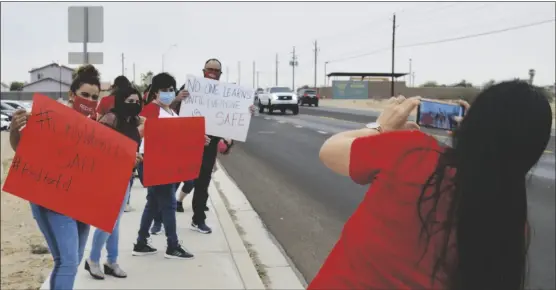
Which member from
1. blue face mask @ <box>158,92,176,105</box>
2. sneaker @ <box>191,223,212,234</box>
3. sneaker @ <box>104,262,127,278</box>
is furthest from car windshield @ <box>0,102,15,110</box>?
sneaker @ <box>104,262,127,278</box>

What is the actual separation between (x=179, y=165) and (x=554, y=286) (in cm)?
341

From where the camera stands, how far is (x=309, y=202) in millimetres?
8977

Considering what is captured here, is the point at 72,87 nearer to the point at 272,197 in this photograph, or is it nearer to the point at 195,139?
the point at 195,139

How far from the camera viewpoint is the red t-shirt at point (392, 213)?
154cm

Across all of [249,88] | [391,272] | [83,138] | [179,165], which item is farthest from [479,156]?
[249,88]

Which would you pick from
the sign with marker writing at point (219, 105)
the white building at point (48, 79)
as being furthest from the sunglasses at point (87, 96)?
the white building at point (48, 79)

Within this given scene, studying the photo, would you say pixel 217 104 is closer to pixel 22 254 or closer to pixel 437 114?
pixel 22 254

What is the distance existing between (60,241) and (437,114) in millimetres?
2435

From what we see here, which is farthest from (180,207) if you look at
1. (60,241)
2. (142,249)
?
(60,241)

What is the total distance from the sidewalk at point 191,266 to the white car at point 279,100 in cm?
3218

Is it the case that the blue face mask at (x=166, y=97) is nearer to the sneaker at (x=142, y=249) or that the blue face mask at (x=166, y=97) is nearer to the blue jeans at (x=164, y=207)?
the blue jeans at (x=164, y=207)

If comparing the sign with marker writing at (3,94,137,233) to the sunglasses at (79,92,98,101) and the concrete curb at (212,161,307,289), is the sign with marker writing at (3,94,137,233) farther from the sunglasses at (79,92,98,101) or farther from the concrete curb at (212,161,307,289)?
the concrete curb at (212,161,307,289)

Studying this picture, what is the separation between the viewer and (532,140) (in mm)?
1480

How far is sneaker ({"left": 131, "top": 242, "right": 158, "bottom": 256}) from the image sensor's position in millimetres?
5383
